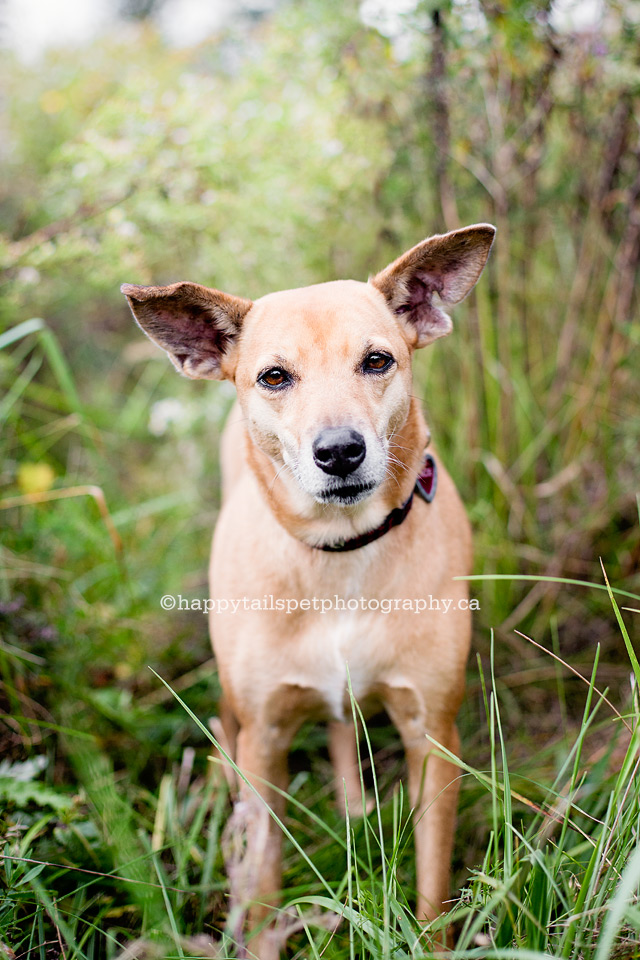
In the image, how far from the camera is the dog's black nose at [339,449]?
201cm

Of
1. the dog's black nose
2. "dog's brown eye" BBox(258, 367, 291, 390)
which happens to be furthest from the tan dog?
the dog's black nose

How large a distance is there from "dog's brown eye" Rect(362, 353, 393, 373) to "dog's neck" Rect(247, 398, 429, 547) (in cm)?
20

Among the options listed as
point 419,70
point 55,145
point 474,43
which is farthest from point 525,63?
point 55,145

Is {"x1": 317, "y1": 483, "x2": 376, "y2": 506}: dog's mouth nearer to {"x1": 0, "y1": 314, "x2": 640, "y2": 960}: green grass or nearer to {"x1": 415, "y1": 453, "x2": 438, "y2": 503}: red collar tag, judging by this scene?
{"x1": 415, "y1": 453, "x2": 438, "y2": 503}: red collar tag

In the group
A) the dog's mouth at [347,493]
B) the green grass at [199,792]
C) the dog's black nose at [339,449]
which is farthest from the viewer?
the dog's mouth at [347,493]

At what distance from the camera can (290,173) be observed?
13.4 ft

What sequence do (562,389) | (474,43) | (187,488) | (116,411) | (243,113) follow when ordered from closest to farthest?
1. (474,43)
2. (562,389)
3. (243,113)
4. (187,488)
5. (116,411)

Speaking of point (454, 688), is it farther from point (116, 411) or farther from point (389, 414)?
point (116, 411)

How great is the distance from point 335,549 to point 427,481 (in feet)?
1.48

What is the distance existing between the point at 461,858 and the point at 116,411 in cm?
465

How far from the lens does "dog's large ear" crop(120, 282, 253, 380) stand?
89.5 inches

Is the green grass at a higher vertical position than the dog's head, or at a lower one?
lower

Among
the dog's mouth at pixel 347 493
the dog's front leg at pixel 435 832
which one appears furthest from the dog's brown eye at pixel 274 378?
the dog's front leg at pixel 435 832

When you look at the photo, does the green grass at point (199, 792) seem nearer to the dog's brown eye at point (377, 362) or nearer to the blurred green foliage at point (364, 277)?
the blurred green foliage at point (364, 277)
